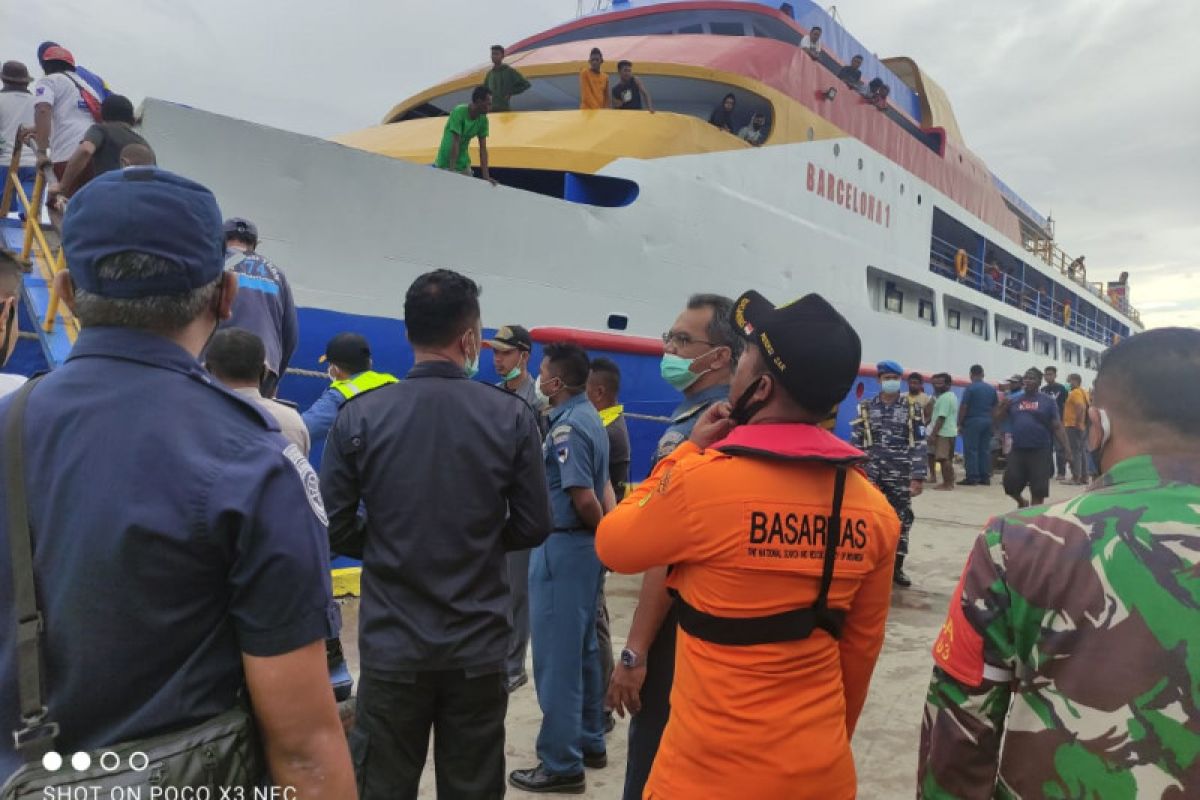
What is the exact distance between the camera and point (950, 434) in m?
10.2

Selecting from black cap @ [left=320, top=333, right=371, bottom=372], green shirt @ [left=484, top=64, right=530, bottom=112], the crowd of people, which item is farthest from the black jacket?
green shirt @ [left=484, top=64, right=530, bottom=112]

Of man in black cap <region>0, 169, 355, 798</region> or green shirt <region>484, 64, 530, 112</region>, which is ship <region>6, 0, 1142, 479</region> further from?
man in black cap <region>0, 169, 355, 798</region>

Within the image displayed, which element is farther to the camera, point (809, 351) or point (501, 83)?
point (501, 83)

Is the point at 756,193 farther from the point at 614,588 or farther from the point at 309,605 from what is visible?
the point at 309,605

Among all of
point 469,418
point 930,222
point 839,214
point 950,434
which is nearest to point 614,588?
point 469,418

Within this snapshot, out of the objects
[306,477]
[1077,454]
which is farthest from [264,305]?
[1077,454]

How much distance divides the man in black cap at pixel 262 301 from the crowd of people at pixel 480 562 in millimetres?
682

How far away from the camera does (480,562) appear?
1.85m

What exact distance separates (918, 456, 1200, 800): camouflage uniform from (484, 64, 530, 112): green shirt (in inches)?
272

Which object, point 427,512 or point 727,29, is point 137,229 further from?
point 727,29

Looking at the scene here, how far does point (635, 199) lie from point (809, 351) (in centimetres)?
509

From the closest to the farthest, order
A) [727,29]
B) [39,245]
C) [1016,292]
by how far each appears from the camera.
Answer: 1. [39,245]
2. [727,29]
3. [1016,292]

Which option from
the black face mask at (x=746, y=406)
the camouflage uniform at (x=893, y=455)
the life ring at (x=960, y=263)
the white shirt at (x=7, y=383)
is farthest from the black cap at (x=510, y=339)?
the life ring at (x=960, y=263)

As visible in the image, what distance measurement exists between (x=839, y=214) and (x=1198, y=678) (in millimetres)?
8849
